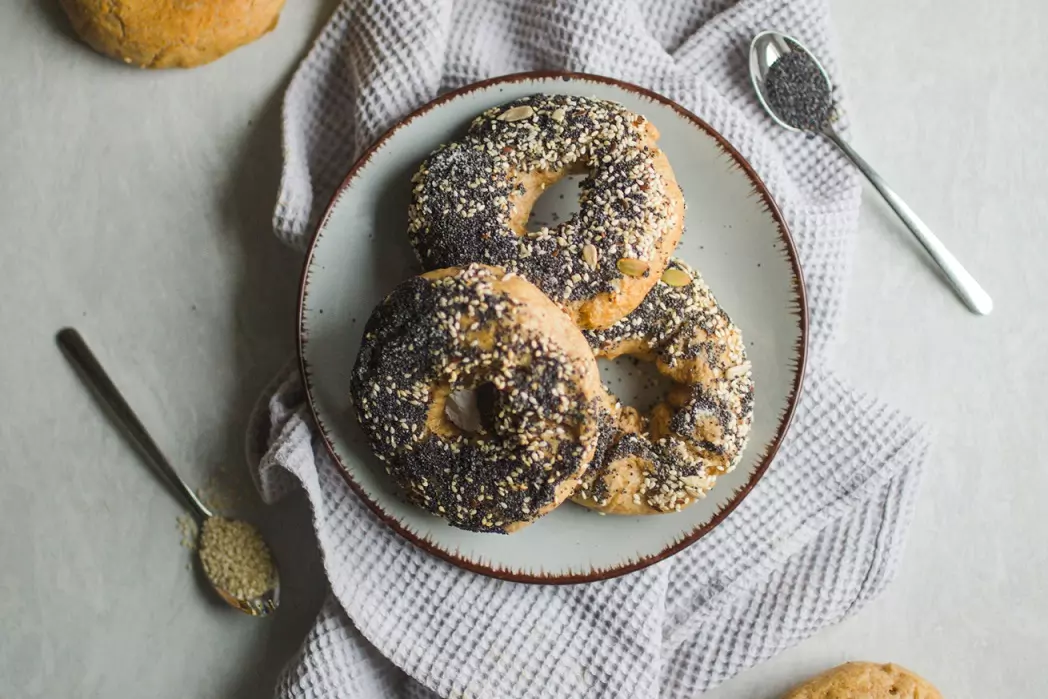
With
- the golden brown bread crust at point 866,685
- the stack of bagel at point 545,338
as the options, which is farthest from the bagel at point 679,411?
the golden brown bread crust at point 866,685

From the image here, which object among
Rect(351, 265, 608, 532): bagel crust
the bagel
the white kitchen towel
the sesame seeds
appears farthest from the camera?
the sesame seeds

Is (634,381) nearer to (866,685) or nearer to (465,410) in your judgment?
(465,410)

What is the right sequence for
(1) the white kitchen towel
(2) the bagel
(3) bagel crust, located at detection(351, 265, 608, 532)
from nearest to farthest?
(3) bagel crust, located at detection(351, 265, 608, 532) < (2) the bagel < (1) the white kitchen towel

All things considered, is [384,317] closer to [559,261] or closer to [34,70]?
[559,261]

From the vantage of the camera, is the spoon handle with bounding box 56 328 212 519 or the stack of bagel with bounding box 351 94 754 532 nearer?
the stack of bagel with bounding box 351 94 754 532

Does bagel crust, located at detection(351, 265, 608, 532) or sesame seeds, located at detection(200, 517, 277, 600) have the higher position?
bagel crust, located at detection(351, 265, 608, 532)

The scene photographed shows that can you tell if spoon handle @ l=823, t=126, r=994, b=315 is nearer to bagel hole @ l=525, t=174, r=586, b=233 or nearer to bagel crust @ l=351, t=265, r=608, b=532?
bagel hole @ l=525, t=174, r=586, b=233

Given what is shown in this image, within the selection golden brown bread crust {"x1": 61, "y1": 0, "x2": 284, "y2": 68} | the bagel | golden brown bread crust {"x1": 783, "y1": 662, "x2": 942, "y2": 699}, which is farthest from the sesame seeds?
golden brown bread crust {"x1": 783, "y1": 662, "x2": 942, "y2": 699}
